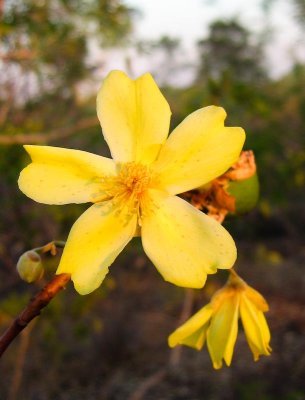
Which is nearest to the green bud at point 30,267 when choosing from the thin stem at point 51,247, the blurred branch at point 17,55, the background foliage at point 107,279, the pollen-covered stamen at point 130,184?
the thin stem at point 51,247

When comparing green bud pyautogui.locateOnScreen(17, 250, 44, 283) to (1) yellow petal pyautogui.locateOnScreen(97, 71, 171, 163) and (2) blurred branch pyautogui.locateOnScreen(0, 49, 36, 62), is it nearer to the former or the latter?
(1) yellow petal pyautogui.locateOnScreen(97, 71, 171, 163)

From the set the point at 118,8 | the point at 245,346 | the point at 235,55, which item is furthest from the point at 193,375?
the point at 235,55

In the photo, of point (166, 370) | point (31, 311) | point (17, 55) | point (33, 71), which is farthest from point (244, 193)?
→ point (33, 71)

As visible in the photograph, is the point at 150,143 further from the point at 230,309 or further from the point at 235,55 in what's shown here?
the point at 235,55

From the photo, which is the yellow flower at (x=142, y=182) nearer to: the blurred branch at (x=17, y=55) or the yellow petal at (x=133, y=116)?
the yellow petal at (x=133, y=116)

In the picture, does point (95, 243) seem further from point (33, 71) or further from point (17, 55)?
point (33, 71)

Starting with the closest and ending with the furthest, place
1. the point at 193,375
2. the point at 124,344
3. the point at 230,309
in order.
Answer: the point at 230,309 < the point at 193,375 < the point at 124,344
